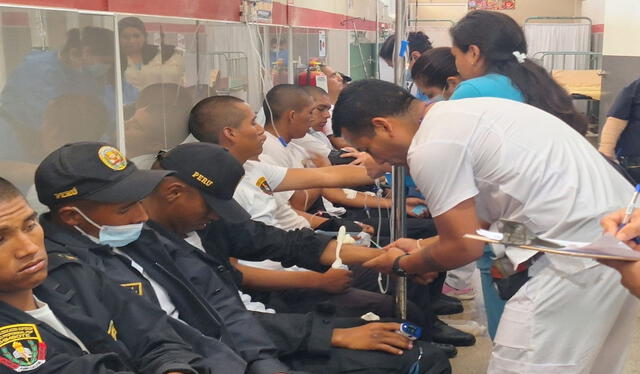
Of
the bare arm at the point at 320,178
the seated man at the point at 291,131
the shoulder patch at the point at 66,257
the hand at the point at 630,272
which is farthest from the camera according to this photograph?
the seated man at the point at 291,131

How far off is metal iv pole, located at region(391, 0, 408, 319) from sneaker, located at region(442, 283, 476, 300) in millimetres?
969

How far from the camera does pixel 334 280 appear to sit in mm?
2469

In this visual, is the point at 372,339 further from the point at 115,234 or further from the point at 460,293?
the point at 460,293

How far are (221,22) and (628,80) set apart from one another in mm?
3384

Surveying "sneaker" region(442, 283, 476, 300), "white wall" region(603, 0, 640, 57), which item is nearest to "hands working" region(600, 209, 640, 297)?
"sneaker" region(442, 283, 476, 300)

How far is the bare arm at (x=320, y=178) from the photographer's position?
2896 mm

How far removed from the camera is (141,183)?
5.58 ft

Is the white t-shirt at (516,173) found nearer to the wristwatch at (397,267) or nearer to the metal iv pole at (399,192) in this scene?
the wristwatch at (397,267)

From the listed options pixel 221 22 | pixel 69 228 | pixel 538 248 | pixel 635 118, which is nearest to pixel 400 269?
pixel 538 248

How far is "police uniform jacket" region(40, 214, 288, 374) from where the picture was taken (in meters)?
1.63

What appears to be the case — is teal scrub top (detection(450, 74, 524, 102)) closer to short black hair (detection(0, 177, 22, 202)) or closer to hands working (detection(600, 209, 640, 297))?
hands working (detection(600, 209, 640, 297))

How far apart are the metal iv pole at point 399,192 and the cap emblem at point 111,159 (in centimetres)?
108

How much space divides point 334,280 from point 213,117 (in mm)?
795

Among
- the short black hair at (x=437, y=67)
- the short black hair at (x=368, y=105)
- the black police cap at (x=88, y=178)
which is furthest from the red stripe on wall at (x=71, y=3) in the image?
the short black hair at (x=437, y=67)
